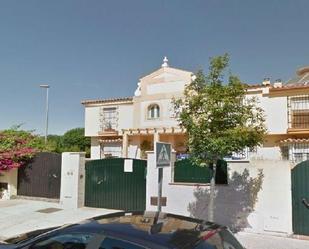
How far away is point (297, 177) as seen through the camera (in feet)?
26.2

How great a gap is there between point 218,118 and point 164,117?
1773 centimetres

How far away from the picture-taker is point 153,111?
25156mm

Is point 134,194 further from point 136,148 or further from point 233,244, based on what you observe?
point 136,148

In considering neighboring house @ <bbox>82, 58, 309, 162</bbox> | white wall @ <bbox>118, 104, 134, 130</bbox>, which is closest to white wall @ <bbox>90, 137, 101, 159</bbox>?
neighboring house @ <bbox>82, 58, 309, 162</bbox>

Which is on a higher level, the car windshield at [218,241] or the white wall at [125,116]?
the white wall at [125,116]

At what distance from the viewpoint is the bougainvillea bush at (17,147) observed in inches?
527

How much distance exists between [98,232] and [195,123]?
385cm

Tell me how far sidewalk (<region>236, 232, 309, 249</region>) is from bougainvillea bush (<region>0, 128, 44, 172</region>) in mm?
9380

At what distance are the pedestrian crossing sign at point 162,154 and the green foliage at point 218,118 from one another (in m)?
0.58

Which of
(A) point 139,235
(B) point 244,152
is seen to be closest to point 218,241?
(A) point 139,235

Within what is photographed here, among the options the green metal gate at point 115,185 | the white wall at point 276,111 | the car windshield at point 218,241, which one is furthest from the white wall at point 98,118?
the car windshield at point 218,241

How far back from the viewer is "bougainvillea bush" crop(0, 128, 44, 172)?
1338 centimetres

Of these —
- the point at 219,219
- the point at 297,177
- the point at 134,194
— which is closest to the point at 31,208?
the point at 134,194

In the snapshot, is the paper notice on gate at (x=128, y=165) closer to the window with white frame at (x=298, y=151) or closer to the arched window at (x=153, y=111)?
the window with white frame at (x=298, y=151)
